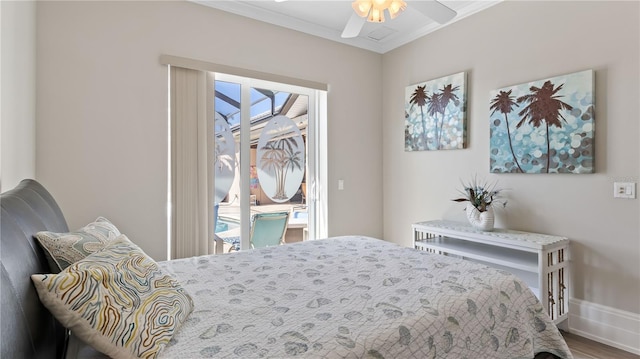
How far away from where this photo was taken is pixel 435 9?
82.6 inches

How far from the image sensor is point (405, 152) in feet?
12.3

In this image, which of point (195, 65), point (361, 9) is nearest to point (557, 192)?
point (361, 9)

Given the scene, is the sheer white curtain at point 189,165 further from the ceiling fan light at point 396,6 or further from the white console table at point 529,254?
the white console table at point 529,254

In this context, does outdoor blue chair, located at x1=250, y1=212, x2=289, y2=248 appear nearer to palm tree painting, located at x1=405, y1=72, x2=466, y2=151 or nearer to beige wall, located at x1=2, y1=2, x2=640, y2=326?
beige wall, located at x1=2, y1=2, x2=640, y2=326

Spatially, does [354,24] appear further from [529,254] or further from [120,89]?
[529,254]

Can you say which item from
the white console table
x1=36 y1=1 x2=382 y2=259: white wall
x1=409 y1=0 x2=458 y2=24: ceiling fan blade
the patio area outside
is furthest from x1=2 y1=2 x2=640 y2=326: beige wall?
x1=409 y1=0 x2=458 y2=24: ceiling fan blade

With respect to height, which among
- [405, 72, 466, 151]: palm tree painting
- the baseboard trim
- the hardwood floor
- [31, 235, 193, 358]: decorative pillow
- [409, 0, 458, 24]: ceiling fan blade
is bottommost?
the hardwood floor

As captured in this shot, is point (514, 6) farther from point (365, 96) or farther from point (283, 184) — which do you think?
point (283, 184)

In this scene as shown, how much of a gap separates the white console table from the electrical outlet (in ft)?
1.50

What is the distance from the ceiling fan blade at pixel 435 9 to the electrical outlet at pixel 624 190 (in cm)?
162

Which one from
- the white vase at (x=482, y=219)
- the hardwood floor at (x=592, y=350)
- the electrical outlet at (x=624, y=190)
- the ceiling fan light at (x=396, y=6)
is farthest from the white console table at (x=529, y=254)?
the ceiling fan light at (x=396, y=6)

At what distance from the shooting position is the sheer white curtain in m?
2.78

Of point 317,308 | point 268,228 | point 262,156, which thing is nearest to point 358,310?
point 317,308

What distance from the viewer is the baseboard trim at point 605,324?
2227 mm
